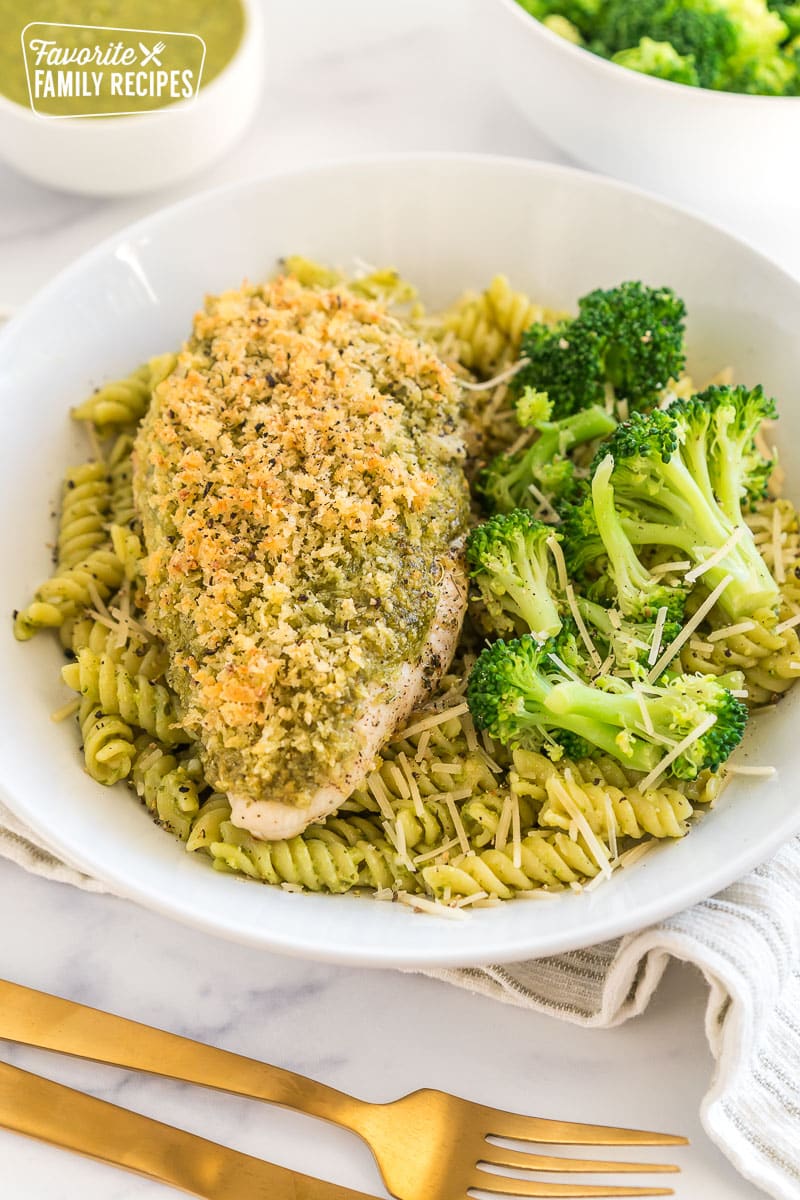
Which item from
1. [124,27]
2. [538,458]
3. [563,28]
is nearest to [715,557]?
[538,458]

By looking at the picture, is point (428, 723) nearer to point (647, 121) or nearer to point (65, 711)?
point (65, 711)

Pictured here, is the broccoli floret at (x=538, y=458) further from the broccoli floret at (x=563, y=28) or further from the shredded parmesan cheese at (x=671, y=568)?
the broccoli floret at (x=563, y=28)

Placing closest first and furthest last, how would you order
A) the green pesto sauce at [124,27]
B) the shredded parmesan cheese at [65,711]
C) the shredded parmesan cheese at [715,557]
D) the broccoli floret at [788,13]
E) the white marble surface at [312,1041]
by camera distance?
the white marble surface at [312,1041] < the shredded parmesan cheese at [715,557] < the shredded parmesan cheese at [65,711] < the green pesto sauce at [124,27] < the broccoli floret at [788,13]

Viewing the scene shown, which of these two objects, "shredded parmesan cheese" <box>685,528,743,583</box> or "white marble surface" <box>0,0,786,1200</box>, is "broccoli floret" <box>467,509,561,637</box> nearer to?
"shredded parmesan cheese" <box>685,528,743,583</box>

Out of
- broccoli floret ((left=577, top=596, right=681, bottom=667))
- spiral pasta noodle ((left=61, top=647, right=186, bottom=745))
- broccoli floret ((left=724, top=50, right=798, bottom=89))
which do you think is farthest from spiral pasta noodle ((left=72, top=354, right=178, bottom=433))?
broccoli floret ((left=724, top=50, right=798, bottom=89))

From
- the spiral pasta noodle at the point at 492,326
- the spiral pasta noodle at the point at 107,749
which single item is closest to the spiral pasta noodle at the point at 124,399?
the spiral pasta noodle at the point at 492,326
